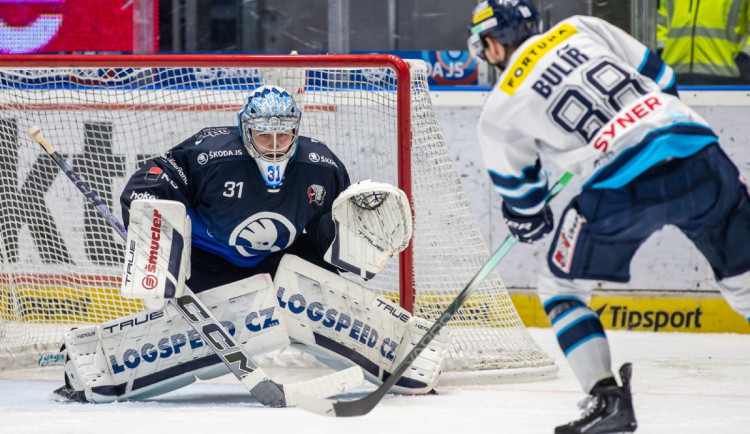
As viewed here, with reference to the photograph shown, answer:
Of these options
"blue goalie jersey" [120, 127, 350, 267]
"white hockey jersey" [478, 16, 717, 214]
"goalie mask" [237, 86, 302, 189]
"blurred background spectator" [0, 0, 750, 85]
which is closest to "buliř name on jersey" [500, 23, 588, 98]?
"white hockey jersey" [478, 16, 717, 214]

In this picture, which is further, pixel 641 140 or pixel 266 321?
pixel 266 321

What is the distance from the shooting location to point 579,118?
2.27 metres

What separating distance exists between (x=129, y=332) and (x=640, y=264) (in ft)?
7.50

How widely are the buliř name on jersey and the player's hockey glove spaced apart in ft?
0.98

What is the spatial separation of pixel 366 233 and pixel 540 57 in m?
1.02

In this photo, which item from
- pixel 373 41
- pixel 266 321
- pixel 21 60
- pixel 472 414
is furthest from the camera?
pixel 373 41

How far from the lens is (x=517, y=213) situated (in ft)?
7.97

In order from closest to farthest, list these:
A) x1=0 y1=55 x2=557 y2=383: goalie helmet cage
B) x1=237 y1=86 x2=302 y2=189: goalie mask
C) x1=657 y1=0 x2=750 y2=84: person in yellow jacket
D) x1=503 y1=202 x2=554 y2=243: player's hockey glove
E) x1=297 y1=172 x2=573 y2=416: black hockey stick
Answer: x1=503 y1=202 x2=554 y2=243: player's hockey glove < x1=297 y1=172 x2=573 y2=416: black hockey stick < x1=237 y1=86 x2=302 y2=189: goalie mask < x1=0 y1=55 x2=557 y2=383: goalie helmet cage < x1=657 y1=0 x2=750 y2=84: person in yellow jacket

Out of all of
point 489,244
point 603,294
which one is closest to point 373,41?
point 489,244

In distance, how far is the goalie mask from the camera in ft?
10.2

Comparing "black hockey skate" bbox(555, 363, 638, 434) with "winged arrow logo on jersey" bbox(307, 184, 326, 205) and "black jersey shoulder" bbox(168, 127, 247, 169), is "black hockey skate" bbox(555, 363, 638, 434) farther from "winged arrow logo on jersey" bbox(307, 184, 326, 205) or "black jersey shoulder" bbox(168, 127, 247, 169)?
"black jersey shoulder" bbox(168, 127, 247, 169)

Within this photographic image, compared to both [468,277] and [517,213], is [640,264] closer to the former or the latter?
[468,277]

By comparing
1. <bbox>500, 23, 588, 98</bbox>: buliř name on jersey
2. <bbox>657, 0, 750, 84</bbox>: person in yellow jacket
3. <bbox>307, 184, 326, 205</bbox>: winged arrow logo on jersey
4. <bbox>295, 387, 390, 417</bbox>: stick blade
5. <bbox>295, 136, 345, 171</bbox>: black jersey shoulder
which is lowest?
<bbox>295, 387, 390, 417</bbox>: stick blade

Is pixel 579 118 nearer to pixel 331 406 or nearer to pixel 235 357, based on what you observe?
pixel 331 406
